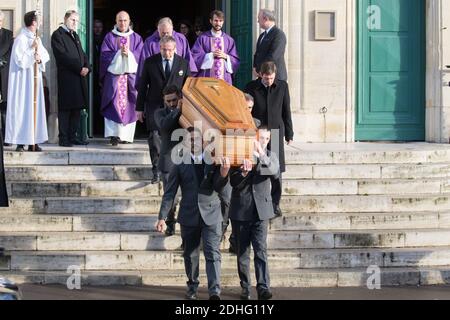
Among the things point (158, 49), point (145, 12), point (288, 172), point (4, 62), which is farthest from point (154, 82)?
point (145, 12)

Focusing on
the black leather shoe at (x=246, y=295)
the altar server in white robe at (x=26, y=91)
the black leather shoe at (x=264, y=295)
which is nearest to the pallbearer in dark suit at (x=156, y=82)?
the altar server in white robe at (x=26, y=91)

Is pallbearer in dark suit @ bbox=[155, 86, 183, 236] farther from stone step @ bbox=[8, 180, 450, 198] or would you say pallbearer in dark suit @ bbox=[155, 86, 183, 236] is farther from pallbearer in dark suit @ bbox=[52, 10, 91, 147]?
pallbearer in dark suit @ bbox=[52, 10, 91, 147]

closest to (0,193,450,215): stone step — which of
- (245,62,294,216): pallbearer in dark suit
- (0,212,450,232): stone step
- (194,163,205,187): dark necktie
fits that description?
(0,212,450,232): stone step

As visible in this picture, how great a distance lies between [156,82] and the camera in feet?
41.9

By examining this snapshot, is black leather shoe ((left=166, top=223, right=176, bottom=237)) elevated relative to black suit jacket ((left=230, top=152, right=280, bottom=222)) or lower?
lower

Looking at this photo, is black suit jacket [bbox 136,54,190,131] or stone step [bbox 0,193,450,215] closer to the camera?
stone step [bbox 0,193,450,215]

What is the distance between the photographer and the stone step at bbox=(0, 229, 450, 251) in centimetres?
1166

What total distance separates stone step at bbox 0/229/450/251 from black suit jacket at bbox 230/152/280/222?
140cm

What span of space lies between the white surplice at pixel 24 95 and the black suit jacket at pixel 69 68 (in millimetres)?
395

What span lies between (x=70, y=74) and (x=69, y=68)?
82 mm

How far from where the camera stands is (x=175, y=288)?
1101 cm

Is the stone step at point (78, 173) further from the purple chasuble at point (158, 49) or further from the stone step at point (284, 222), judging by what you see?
the purple chasuble at point (158, 49)

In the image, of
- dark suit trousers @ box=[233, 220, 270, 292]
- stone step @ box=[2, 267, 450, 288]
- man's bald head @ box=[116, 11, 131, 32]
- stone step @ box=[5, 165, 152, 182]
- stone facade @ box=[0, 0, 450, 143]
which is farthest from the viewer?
stone facade @ box=[0, 0, 450, 143]
